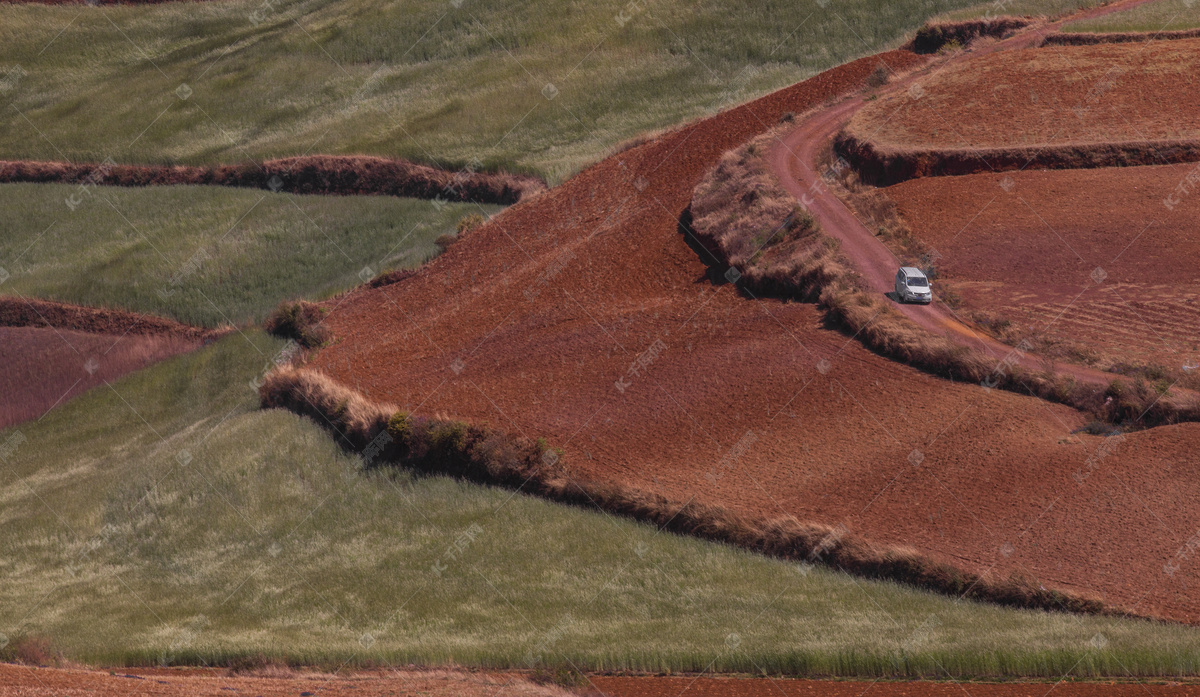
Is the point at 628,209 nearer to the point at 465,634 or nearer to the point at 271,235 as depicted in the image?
the point at 271,235

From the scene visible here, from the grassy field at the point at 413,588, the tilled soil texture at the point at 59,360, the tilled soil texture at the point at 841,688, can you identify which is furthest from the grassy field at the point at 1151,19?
the tilled soil texture at the point at 59,360

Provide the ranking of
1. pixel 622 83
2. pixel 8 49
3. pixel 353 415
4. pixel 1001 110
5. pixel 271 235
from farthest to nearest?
1. pixel 8 49
2. pixel 622 83
3. pixel 271 235
4. pixel 1001 110
5. pixel 353 415

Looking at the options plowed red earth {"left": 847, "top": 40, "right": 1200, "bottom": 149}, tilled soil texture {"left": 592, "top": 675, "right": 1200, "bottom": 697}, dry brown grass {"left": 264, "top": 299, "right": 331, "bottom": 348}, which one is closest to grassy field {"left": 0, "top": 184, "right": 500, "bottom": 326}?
dry brown grass {"left": 264, "top": 299, "right": 331, "bottom": 348}

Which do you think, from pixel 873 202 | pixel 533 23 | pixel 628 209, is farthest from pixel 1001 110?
pixel 533 23

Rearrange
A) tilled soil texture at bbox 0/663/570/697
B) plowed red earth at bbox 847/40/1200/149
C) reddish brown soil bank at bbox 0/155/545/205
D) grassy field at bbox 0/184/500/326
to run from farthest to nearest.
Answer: reddish brown soil bank at bbox 0/155/545/205, grassy field at bbox 0/184/500/326, plowed red earth at bbox 847/40/1200/149, tilled soil texture at bbox 0/663/570/697

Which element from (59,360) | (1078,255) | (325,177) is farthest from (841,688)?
(325,177)

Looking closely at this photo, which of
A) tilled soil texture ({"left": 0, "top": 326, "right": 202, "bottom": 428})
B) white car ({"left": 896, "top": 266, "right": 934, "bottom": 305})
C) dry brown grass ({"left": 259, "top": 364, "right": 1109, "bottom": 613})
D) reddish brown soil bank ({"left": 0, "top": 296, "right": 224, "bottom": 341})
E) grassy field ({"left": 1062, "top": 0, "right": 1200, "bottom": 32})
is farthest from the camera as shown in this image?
grassy field ({"left": 1062, "top": 0, "right": 1200, "bottom": 32})

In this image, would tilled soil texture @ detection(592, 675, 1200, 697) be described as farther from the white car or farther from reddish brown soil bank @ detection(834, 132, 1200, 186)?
reddish brown soil bank @ detection(834, 132, 1200, 186)
